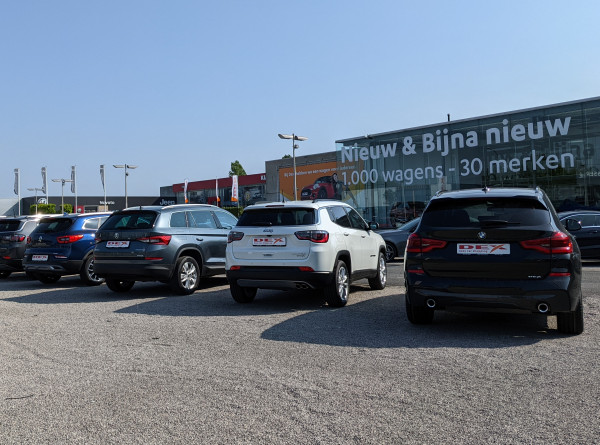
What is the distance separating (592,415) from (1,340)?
631 cm

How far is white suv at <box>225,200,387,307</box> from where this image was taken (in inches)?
351

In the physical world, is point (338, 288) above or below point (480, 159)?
below

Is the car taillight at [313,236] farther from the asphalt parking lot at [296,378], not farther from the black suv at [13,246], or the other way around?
the black suv at [13,246]

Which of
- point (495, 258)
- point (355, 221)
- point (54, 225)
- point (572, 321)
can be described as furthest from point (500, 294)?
point (54, 225)

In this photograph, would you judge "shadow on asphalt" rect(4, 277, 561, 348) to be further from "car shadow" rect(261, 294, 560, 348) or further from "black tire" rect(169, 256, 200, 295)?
"black tire" rect(169, 256, 200, 295)

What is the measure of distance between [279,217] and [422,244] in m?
2.94

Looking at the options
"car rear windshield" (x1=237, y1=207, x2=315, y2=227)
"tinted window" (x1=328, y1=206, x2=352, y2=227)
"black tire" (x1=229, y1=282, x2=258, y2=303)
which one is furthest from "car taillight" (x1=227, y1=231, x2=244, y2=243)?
"tinted window" (x1=328, y1=206, x2=352, y2=227)

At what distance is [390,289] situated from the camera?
37.8ft

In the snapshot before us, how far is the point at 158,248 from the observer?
1090cm

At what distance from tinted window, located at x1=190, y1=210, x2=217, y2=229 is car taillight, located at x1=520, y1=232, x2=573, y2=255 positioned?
279 inches

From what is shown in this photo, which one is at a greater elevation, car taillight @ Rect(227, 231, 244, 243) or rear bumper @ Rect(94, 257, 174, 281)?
car taillight @ Rect(227, 231, 244, 243)

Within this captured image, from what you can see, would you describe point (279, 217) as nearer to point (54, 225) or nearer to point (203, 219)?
point (203, 219)

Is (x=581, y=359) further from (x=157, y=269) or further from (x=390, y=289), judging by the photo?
(x=157, y=269)

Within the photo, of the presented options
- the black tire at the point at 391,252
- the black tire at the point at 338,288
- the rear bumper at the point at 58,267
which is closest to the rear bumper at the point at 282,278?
the black tire at the point at 338,288
